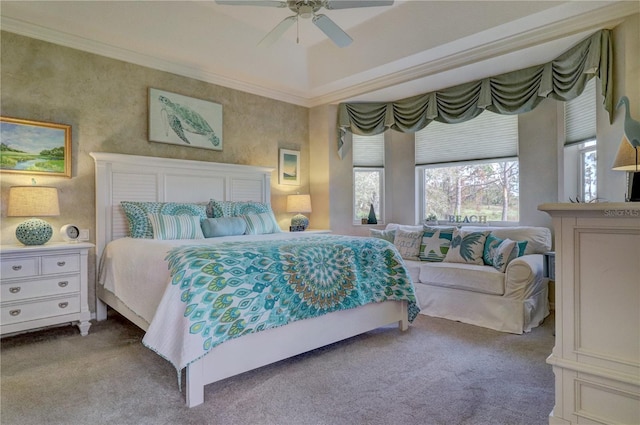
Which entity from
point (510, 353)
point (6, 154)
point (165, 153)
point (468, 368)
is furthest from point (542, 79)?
point (6, 154)

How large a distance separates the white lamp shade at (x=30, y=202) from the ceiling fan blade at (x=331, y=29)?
2.58 m

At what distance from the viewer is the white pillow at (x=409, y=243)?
4195 mm

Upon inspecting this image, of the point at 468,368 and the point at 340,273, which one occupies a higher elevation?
the point at 340,273

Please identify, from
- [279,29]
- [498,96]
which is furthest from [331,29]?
[498,96]

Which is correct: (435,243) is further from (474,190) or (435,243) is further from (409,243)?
(474,190)

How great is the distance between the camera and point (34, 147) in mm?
3127

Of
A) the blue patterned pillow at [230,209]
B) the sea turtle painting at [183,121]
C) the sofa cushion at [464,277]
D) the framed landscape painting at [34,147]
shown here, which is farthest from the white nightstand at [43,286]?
the sofa cushion at [464,277]

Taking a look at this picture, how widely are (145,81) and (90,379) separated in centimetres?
295

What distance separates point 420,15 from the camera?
351 cm

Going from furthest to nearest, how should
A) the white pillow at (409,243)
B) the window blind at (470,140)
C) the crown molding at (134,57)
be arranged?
1. the window blind at (470,140)
2. the white pillow at (409,243)
3. the crown molding at (134,57)

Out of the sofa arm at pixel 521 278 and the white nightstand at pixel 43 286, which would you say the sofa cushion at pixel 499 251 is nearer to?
the sofa arm at pixel 521 278

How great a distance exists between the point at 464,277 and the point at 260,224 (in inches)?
83.9

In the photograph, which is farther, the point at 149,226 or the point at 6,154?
the point at 149,226

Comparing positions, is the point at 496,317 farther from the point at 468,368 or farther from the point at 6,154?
the point at 6,154
